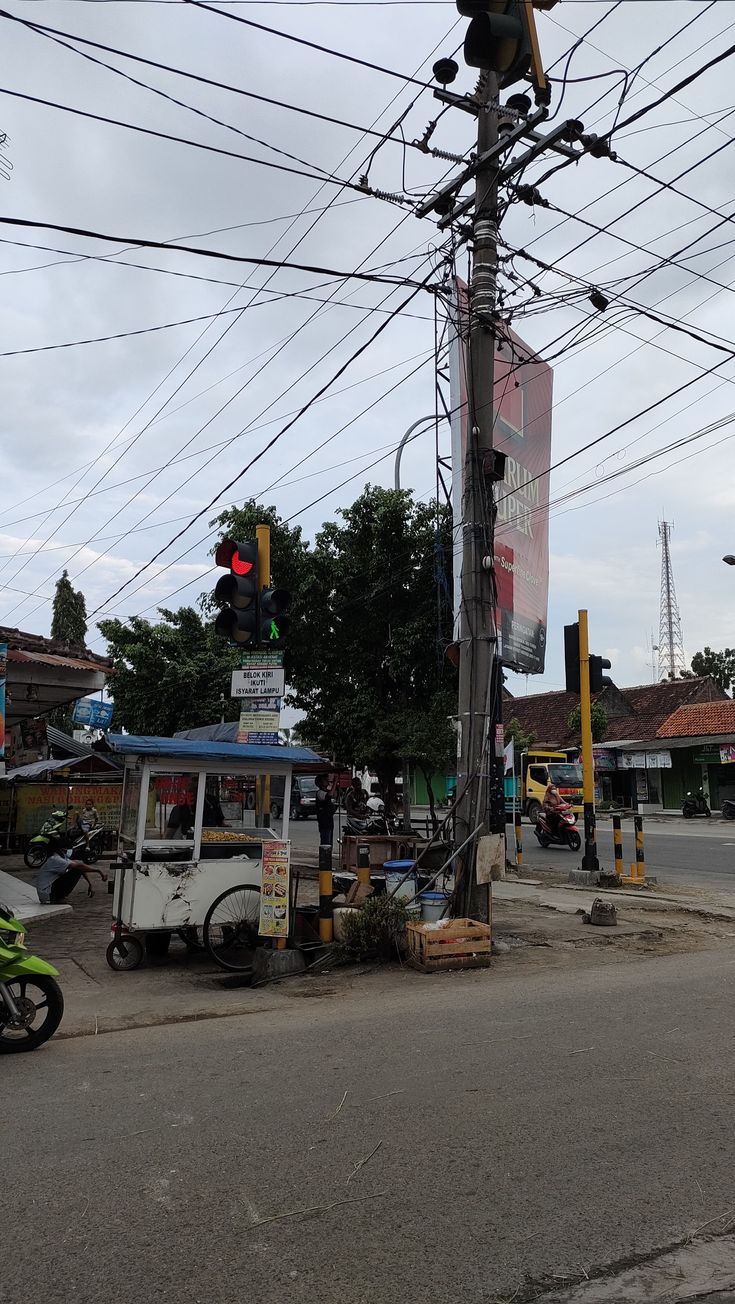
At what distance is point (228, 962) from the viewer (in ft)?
30.6

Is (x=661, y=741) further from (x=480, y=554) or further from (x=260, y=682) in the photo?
(x=260, y=682)

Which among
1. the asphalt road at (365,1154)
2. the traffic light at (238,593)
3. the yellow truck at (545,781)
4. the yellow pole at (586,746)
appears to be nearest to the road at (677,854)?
the yellow pole at (586,746)

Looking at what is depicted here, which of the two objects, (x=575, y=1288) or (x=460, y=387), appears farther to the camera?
(x=460, y=387)

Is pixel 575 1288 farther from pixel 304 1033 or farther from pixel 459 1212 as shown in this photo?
pixel 304 1033

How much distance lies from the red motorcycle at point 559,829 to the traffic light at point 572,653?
8.83 meters

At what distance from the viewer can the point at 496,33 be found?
17.3 ft

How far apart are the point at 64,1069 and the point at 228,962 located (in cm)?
361

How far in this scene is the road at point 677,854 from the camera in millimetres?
17156

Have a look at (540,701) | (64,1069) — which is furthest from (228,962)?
(540,701)

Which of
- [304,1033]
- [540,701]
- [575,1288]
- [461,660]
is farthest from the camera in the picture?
[540,701]

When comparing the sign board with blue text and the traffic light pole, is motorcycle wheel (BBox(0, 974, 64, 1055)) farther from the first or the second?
the sign board with blue text

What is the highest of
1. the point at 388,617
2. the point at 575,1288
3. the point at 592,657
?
the point at 388,617

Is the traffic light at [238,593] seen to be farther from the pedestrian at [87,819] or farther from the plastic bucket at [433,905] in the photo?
the pedestrian at [87,819]

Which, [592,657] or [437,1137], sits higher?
[592,657]
